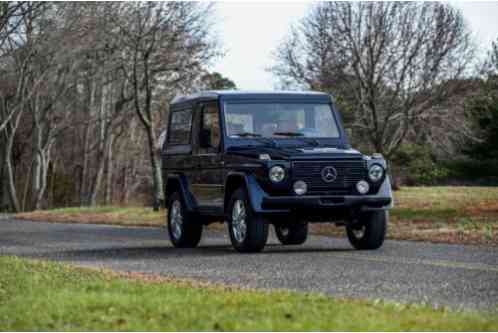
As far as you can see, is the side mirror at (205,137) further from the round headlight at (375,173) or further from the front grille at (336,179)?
the round headlight at (375,173)

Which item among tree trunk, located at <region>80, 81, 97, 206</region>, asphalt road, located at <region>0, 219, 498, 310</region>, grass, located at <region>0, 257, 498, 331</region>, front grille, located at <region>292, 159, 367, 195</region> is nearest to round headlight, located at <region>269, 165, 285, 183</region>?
front grille, located at <region>292, 159, 367, 195</region>

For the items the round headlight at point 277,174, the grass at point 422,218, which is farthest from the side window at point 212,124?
the grass at point 422,218

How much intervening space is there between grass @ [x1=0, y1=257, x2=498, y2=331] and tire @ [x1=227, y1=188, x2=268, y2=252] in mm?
5068

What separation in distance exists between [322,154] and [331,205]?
27.8 inches

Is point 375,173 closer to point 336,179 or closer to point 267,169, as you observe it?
point 336,179

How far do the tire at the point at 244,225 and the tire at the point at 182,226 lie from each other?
6.07ft

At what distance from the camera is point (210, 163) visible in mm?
18547

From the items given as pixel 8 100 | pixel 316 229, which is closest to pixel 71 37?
pixel 8 100

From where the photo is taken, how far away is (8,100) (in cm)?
5731

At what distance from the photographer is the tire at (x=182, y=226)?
1953 cm

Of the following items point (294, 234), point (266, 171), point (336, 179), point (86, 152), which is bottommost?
point (294, 234)

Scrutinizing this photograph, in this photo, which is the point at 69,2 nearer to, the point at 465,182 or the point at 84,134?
the point at 84,134

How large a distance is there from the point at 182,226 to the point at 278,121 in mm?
2350

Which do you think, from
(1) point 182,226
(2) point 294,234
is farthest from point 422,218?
(1) point 182,226
